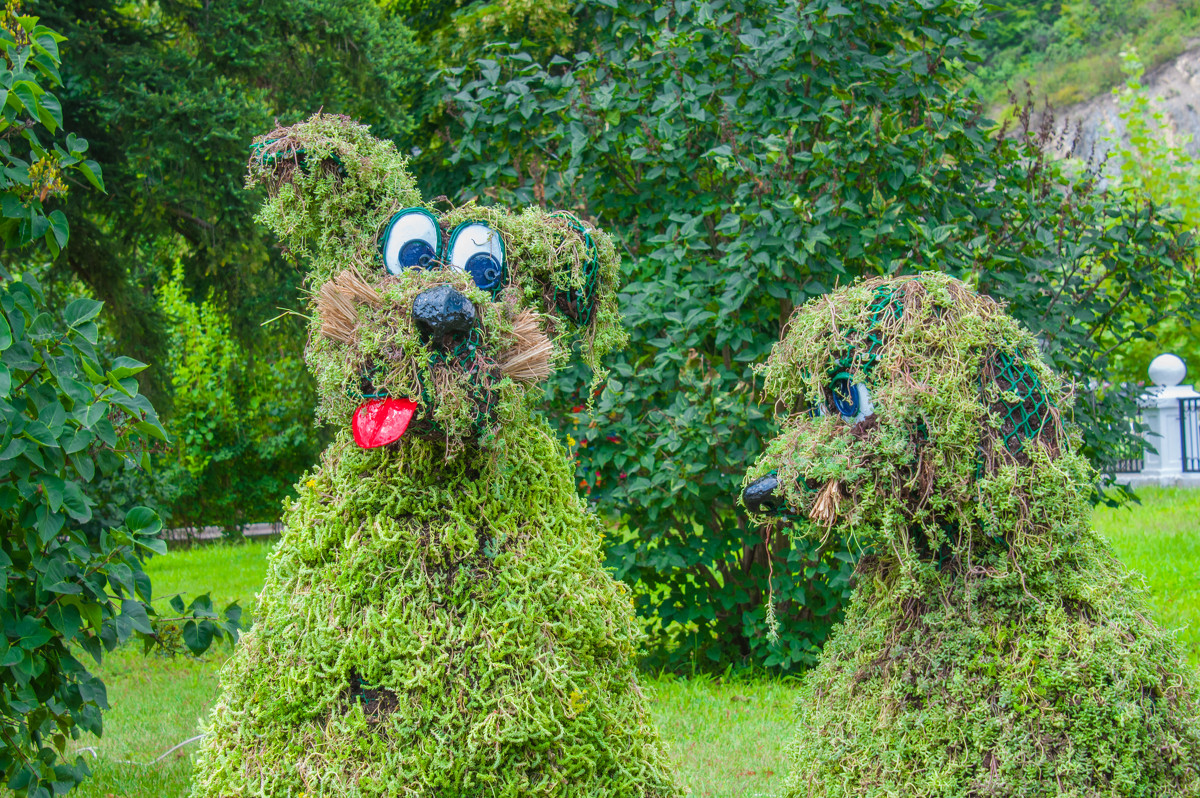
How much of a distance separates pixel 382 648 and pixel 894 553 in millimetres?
1230

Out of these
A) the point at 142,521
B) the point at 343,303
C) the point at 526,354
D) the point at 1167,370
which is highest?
the point at 343,303

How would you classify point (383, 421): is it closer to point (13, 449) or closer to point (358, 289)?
point (358, 289)

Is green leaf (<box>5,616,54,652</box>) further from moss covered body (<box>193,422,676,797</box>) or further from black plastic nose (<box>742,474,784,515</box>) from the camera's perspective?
black plastic nose (<box>742,474,784,515</box>)

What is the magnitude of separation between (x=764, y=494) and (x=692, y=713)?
2.42 meters

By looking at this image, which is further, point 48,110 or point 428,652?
point 48,110

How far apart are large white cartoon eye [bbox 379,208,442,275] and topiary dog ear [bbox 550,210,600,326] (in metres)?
0.35

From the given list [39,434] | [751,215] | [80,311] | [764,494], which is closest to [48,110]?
[80,311]

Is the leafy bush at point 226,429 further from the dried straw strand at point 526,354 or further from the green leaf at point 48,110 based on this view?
the dried straw strand at point 526,354

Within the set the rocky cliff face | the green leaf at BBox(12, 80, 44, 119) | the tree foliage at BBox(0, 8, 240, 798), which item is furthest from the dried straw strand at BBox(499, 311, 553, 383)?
the rocky cliff face

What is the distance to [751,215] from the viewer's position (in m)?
4.23

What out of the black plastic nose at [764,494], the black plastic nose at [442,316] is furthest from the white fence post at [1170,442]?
the black plastic nose at [442,316]

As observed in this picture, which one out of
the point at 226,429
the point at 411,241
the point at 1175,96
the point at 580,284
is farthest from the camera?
the point at 1175,96

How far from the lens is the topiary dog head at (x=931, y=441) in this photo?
87.5 inches

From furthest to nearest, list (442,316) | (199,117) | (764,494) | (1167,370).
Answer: (1167,370) < (199,117) < (764,494) < (442,316)
